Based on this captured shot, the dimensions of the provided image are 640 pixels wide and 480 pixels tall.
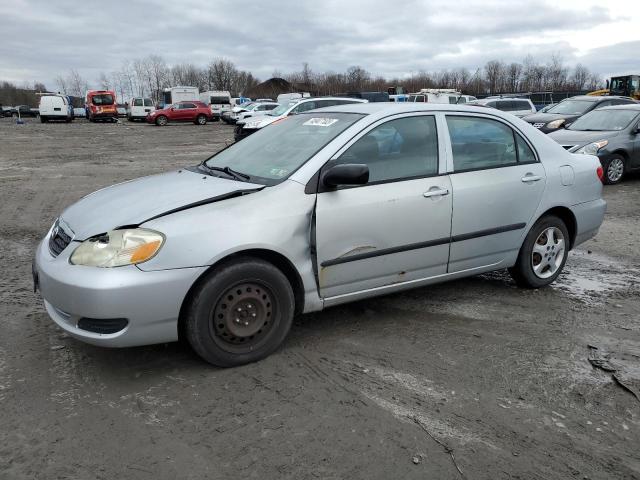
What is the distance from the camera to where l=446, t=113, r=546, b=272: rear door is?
410 cm

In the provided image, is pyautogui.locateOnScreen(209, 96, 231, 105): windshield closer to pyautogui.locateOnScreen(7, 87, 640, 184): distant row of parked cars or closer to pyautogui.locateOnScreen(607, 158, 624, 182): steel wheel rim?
pyautogui.locateOnScreen(7, 87, 640, 184): distant row of parked cars

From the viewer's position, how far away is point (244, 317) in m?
3.33

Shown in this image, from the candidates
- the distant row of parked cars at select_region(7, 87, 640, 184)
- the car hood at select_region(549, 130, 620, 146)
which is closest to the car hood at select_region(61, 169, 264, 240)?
the distant row of parked cars at select_region(7, 87, 640, 184)

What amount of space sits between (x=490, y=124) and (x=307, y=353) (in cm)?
240

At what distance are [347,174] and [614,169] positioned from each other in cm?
909

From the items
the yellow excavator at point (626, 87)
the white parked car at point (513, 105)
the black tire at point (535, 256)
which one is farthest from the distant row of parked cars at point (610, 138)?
the yellow excavator at point (626, 87)

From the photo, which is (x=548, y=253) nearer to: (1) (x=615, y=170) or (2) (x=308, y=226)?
(2) (x=308, y=226)

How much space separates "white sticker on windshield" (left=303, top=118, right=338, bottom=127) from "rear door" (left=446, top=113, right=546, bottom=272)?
0.90 m

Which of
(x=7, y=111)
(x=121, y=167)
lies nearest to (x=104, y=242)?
(x=121, y=167)

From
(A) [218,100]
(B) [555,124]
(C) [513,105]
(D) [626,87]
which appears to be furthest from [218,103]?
(B) [555,124]

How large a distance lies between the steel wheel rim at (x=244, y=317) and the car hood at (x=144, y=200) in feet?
1.98

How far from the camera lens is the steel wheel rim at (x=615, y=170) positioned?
10.5 m

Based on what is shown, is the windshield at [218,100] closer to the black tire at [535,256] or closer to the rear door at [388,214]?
the black tire at [535,256]

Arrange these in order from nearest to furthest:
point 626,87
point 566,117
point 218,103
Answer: point 566,117, point 626,87, point 218,103
